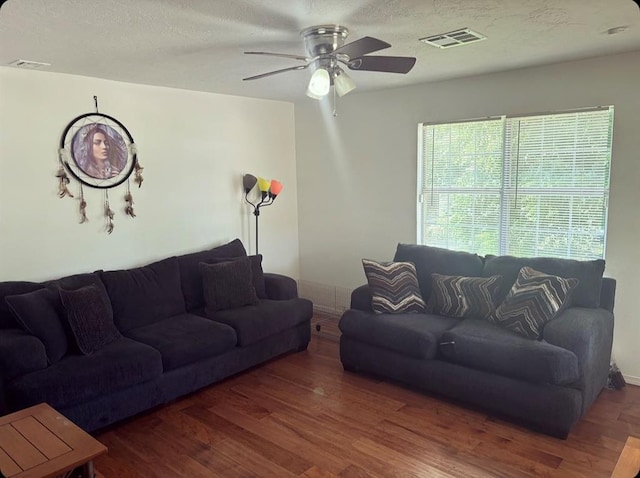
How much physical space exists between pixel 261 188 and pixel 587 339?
3.22 m

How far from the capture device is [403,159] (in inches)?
186

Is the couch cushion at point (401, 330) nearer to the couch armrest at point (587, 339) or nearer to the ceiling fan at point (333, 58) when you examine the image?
the couch armrest at point (587, 339)

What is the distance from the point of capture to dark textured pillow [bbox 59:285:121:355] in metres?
3.17

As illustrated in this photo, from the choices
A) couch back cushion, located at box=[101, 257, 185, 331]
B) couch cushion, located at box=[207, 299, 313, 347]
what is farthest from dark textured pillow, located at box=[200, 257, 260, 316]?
couch back cushion, located at box=[101, 257, 185, 331]

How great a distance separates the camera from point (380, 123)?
4828mm

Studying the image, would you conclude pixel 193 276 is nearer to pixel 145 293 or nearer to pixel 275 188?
pixel 145 293

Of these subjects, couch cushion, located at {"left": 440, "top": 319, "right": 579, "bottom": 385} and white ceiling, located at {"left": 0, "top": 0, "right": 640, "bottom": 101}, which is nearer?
white ceiling, located at {"left": 0, "top": 0, "right": 640, "bottom": 101}

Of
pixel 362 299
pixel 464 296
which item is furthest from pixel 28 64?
pixel 464 296

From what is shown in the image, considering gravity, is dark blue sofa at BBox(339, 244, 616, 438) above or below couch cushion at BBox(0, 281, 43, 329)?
below

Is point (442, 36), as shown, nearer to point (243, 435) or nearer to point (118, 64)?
point (118, 64)

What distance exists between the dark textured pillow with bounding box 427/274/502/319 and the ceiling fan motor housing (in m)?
1.99

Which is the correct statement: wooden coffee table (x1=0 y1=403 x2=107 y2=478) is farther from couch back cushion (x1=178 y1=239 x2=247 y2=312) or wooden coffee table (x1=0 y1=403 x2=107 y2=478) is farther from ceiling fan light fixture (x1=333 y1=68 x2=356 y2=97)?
ceiling fan light fixture (x1=333 y1=68 x2=356 y2=97)

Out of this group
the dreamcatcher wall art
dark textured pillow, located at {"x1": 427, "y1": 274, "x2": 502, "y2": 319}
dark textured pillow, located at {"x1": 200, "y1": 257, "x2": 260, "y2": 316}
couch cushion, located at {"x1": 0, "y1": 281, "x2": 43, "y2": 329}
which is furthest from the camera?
dark textured pillow, located at {"x1": 200, "y1": 257, "x2": 260, "y2": 316}

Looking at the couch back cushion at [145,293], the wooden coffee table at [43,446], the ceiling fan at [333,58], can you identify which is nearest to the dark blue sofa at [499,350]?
the couch back cushion at [145,293]
